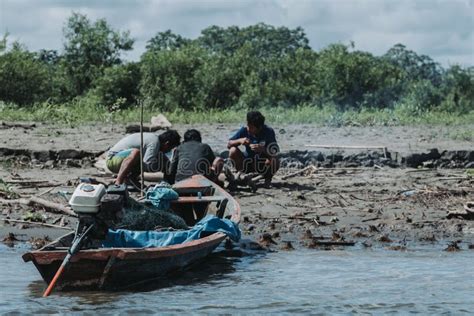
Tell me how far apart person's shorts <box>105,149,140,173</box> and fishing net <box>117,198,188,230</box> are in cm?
243

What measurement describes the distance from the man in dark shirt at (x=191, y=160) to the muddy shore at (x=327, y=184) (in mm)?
675

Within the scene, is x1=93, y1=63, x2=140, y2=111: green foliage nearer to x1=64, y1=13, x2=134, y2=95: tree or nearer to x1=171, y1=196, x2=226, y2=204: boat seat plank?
x1=64, y1=13, x2=134, y2=95: tree

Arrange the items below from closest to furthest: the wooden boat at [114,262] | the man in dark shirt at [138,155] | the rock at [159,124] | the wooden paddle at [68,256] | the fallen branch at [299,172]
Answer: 1. the wooden paddle at [68,256]
2. the wooden boat at [114,262]
3. the man in dark shirt at [138,155]
4. the fallen branch at [299,172]
5. the rock at [159,124]

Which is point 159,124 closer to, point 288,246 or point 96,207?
point 288,246

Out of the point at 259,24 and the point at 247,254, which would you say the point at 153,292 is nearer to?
the point at 247,254

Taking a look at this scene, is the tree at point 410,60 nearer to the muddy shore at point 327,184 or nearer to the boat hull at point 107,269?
the muddy shore at point 327,184

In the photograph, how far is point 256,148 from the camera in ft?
41.4

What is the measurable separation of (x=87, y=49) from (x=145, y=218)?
820 inches

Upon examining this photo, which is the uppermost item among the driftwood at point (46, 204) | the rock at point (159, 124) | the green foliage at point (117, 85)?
the green foliage at point (117, 85)

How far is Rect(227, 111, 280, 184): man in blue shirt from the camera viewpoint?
1264cm

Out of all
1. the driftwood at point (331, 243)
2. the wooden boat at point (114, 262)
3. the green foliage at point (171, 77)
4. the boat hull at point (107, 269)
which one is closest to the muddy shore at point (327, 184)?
the driftwood at point (331, 243)

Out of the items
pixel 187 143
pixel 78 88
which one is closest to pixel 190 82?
pixel 78 88

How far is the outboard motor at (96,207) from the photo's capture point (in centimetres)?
764

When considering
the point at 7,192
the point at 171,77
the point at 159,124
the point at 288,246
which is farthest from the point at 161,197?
the point at 171,77
